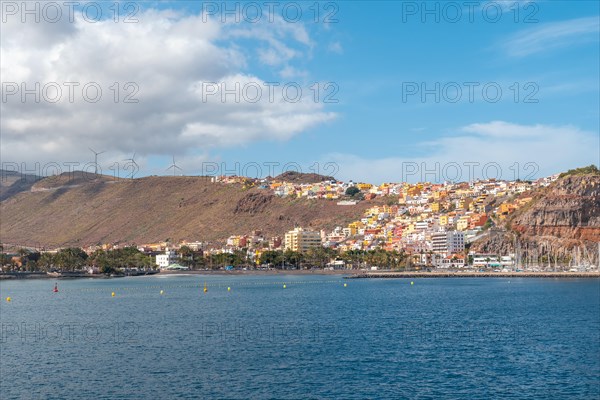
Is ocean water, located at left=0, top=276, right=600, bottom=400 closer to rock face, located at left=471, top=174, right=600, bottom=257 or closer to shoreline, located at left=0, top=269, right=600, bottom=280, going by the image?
shoreline, located at left=0, top=269, right=600, bottom=280

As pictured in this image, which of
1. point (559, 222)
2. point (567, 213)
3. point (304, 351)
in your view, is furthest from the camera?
point (559, 222)

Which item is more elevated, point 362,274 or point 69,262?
point 69,262

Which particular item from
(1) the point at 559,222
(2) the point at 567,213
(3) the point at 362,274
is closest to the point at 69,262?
(3) the point at 362,274

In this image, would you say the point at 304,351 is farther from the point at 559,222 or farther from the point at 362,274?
the point at 559,222

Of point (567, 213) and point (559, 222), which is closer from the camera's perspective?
point (567, 213)

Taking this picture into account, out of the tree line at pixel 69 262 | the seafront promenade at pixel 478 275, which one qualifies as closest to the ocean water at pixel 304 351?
the seafront promenade at pixel 478 275

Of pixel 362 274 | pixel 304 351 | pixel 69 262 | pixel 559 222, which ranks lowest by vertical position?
pixel 304 351

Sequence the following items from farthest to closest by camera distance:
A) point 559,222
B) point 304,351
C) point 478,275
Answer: point 559,222, point 478,275, point 304,351

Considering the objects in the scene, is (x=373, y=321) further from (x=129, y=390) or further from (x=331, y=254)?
(x=331, y=254)

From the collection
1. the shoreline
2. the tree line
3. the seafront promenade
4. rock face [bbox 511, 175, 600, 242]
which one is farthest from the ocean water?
the tree line
